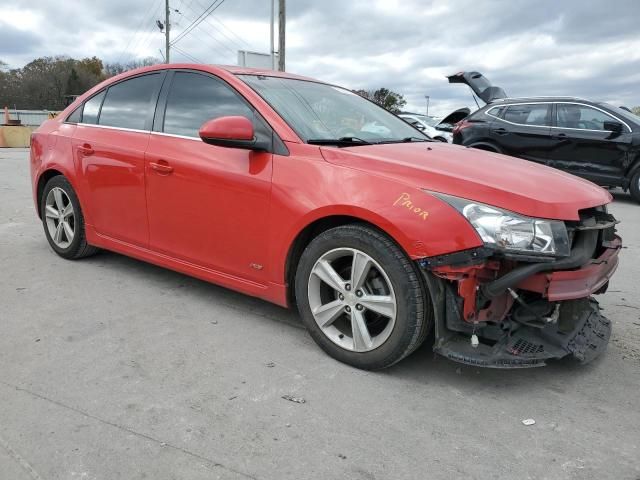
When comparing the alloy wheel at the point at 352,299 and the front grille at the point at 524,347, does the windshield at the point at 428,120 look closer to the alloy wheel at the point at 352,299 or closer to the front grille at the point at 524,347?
the alloy wheel at the point at 352,299

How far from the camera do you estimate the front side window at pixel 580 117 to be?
340 inches

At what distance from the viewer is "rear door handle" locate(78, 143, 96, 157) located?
4098 millimetres

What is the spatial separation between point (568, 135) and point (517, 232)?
24.3ft

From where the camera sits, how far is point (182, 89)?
3697mm

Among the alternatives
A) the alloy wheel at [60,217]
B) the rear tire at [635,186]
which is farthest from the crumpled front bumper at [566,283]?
the rear tire at [635,186]

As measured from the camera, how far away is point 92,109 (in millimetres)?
4359

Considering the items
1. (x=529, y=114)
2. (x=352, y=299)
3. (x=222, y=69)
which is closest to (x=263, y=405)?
(x=352, y=299)

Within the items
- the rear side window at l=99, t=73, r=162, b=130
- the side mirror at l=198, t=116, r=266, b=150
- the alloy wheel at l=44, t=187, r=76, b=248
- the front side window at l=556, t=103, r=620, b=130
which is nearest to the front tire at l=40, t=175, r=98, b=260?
the alloy wheel at l=44, t=187, r=76, b=248

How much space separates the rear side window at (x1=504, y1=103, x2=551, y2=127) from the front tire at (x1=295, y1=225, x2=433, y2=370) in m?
7.64

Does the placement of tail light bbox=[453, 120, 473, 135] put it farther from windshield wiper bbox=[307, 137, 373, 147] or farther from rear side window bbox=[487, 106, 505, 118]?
windshield wiper bbox=[307, 137, 373, 147]

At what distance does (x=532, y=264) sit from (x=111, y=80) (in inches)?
140

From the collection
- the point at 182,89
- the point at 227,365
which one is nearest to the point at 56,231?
the point at 182,89

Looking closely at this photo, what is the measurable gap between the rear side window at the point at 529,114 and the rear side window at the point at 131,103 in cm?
737

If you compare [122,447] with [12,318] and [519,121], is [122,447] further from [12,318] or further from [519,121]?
[519,121]
